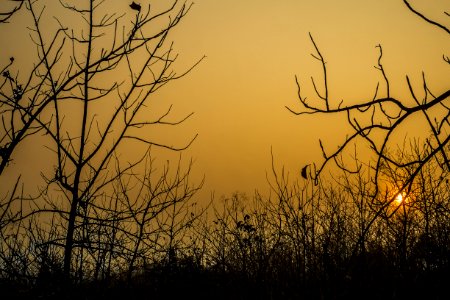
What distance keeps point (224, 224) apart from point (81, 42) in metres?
11.6

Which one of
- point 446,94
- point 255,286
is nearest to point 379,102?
point 446,94

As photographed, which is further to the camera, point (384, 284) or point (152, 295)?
point (152, 295)

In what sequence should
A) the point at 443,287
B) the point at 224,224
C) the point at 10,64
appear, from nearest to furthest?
the point at 10,64, the point at 443,287, the point at 224,224

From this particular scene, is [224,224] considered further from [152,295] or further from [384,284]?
[384,284]

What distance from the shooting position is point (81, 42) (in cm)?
317

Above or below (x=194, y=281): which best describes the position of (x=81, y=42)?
above

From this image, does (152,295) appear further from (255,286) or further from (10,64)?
(10,64)

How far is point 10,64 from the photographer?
8.84 feet

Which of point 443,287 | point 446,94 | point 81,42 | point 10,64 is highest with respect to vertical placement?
point 81,42

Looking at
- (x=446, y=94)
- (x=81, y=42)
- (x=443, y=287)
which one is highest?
(x=81, y=42)

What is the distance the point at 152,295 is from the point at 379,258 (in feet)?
27.4

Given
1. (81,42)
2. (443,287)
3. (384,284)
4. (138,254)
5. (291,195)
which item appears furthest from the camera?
(384,284)

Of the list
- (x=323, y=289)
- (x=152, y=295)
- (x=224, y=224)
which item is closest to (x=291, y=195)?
(x=323, y=289)

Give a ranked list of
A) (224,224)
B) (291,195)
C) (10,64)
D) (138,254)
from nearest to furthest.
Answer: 1. (10,64)
2. (138,254)
3. (291,195)
4. (224,224)
